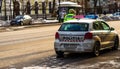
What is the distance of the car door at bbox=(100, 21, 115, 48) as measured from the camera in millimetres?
17695

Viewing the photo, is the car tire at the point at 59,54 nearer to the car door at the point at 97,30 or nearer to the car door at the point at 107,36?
the car door at the point at 97,30

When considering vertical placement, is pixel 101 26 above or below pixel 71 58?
above

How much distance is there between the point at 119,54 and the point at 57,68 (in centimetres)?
484

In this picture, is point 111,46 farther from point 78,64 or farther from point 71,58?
point 78,64

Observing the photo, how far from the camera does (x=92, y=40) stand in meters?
16.3

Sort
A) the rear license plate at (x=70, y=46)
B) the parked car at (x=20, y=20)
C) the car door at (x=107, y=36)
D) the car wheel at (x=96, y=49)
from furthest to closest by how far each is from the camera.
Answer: the parked car at (x=20, y=20) → the car door at (x=107, y=36) → the car wheel at (x=96, y=49) → the rear license plate at (x=70, y=46)

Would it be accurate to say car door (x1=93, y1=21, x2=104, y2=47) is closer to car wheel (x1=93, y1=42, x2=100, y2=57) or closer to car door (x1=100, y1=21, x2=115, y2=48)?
car door (x1=100, y1=21, x2=115, y2=48)

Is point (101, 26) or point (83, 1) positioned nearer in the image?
point (101, 26)

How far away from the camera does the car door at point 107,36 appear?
1770cm

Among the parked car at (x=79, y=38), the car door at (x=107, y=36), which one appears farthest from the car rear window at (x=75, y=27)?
the car door at (x=107, y=36)

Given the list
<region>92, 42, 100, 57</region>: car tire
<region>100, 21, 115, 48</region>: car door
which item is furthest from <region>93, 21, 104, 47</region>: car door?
<region>92, 42, 100, 57</region>: car tire

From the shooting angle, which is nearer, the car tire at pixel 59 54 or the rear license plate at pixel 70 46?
the rear license plate at pixel 70 46

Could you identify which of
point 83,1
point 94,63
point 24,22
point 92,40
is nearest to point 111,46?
point 92,40

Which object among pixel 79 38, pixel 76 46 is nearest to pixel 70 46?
pixel 76 46
